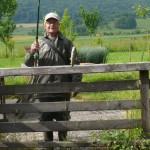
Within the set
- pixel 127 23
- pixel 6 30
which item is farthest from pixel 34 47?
pixel 127 23

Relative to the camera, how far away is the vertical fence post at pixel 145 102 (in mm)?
6328

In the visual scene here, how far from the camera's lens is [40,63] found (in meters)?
6.47

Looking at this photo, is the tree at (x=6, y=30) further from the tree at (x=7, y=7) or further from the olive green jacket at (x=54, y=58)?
the olive green jacket at (x=54, y=58)

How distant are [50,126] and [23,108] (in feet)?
1.32

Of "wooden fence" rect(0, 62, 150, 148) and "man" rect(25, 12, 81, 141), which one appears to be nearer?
"wooden fence" rect(0, 62, 150, 148)

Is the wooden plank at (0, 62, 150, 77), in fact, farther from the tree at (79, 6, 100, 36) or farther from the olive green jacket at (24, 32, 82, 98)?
the tree at (79, 6, 100, 36)

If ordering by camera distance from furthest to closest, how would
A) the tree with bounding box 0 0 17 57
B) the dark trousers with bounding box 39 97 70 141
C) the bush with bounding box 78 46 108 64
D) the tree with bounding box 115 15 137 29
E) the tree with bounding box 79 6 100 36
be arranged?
the tree with bounding box 115 15 137 29
the tree with bounding box 79 6 100 36
the tree with bounding box 0 0 17 57
the bush with bounding box 78 46 108 64
the dark trousers with bounding box 39 97 70 141

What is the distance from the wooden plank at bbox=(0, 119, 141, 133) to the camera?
254 inches

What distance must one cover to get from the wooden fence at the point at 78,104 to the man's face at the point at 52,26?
50cm

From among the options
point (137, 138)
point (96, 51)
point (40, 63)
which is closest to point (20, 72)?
point (40, 63)

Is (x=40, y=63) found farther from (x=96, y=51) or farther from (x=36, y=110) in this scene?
(x=96, y=51)

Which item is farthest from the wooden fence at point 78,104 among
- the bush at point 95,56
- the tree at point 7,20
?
the tree at point 7,20

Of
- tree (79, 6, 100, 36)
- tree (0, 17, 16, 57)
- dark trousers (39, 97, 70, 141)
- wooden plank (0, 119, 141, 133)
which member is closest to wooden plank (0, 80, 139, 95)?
dark trousers (39, 97, 70, 141)

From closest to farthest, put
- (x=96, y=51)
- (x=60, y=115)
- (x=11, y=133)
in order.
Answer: (x=60, y=115) < (x=11, y=133) < (x=96, y=51)
